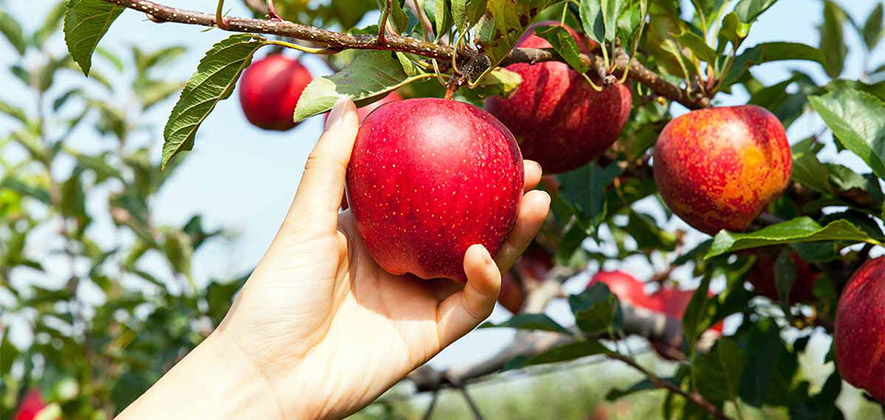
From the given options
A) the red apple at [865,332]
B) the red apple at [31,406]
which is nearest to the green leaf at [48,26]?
the red apple at [31,406]

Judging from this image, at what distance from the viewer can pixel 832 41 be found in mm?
1793

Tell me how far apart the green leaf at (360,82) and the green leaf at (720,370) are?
2.99 ft

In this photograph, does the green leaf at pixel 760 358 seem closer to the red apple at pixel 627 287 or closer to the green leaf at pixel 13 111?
the red apple at pixel 627 287

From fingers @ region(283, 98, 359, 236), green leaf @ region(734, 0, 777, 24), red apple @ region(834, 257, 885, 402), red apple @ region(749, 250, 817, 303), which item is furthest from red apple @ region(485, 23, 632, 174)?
red apple @ region(749, 250, 817, 303)

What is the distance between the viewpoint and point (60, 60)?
3.06 m

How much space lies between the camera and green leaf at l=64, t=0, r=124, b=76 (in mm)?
941

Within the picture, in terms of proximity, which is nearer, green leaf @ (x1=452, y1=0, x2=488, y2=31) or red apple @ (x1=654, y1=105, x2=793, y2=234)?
green leaf @ (x1=452, y1=0, x2=488, y2=31)

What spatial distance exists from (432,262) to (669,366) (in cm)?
366

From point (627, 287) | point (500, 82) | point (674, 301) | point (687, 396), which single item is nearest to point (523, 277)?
point (627, 287)

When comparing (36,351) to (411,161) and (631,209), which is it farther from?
(411,161)

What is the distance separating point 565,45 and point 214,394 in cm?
68

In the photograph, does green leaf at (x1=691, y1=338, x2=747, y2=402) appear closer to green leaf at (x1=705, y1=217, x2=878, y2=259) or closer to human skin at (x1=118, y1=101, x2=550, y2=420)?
green leaf at (x1=705, y1=217, x2=878, y2=259)

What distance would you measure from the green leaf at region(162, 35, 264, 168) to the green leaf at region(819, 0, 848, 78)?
1.32 m

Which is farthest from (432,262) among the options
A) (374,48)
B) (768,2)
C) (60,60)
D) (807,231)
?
(60,60)
